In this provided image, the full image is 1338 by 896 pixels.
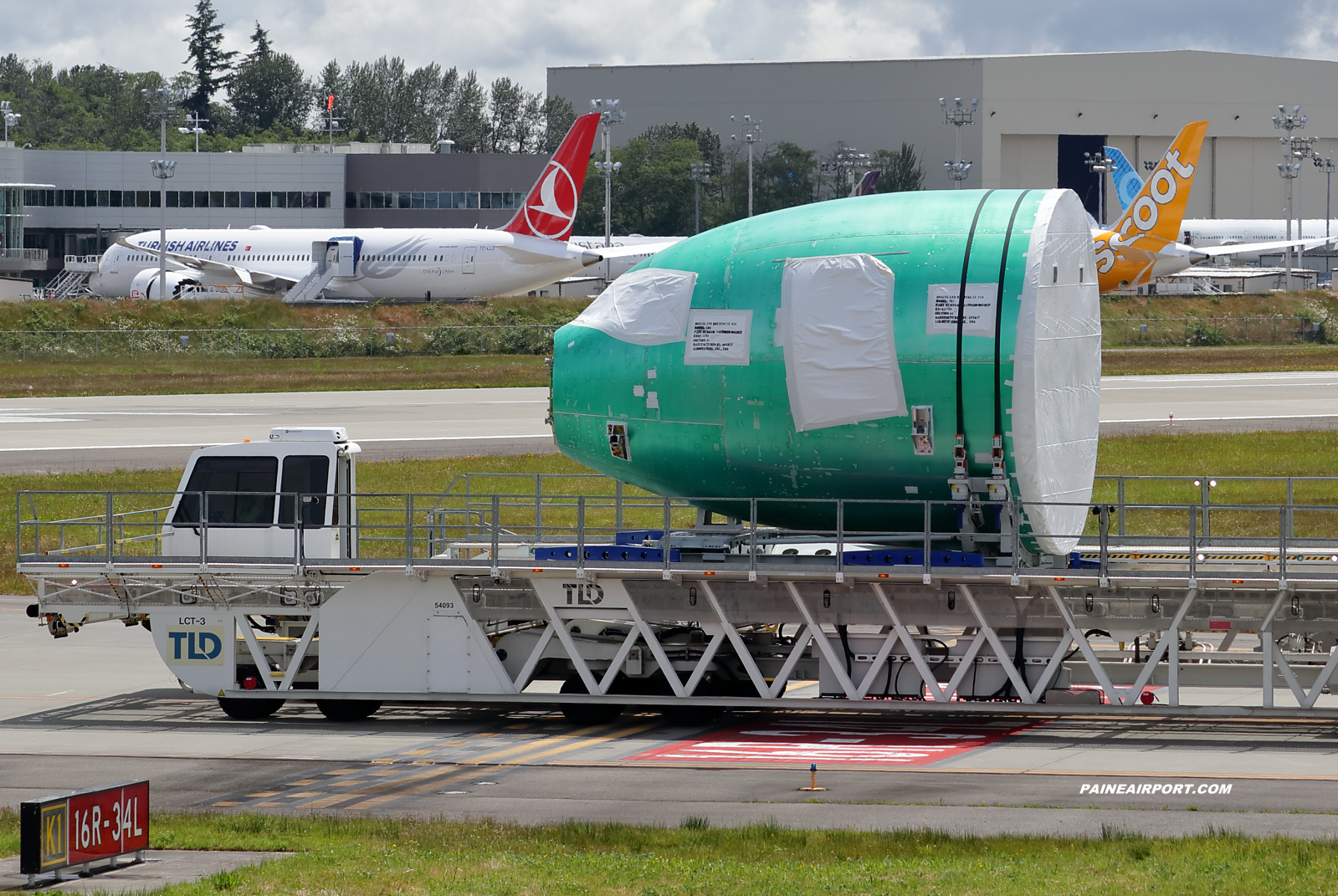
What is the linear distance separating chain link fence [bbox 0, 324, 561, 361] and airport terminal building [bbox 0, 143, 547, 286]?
56.5 metres

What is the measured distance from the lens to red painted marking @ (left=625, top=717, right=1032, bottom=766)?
19.8 m

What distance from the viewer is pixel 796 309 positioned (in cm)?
2120

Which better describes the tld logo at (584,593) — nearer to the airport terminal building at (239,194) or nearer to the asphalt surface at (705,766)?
the asphalt surface at (705,766)

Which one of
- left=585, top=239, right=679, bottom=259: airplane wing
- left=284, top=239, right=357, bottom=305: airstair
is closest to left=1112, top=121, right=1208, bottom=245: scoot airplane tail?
left=585, top=239, right=679, bottom=259: airplane wing

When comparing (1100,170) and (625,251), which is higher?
(1100,170)

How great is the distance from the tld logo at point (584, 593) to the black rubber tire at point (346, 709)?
3.43 metres

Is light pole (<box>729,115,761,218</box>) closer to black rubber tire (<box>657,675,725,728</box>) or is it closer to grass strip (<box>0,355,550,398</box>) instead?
grass strip (<box>0,355,550,398</box>)

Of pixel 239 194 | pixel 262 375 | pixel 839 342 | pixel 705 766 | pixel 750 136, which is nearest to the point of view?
pixel 705 766

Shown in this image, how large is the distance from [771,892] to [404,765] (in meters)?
7.67

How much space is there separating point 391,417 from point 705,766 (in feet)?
133

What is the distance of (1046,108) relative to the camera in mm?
160000

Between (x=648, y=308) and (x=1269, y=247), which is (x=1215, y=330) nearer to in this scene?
(x=1269, y=247)

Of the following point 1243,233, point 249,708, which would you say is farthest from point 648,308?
point 1243,233

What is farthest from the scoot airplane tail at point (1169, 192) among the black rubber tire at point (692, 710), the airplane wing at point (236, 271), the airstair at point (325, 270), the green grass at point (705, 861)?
the green grass at point (705, 861)
